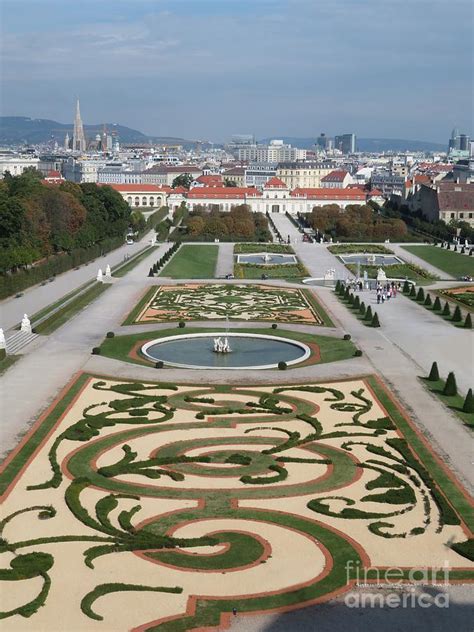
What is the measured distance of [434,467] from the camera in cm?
2189

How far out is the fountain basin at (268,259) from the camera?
247ft

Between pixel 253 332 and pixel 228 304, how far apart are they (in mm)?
9839

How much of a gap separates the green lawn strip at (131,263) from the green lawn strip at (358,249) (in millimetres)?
17737

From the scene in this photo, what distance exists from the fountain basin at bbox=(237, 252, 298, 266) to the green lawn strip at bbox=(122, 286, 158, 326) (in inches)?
706

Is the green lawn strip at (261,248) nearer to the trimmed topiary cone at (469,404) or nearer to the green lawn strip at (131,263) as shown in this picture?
the green lawn strip at (131,263)

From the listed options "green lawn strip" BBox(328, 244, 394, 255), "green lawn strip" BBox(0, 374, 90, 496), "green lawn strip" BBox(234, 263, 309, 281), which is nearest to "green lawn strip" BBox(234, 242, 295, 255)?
"green lawn strip" BBox(328, 244, 394, 255)

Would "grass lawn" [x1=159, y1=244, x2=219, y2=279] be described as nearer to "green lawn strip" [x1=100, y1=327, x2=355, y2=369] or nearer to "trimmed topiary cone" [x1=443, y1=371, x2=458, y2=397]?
"green lawn strip" [x1=100, y1=327, x2=355, y2=369]

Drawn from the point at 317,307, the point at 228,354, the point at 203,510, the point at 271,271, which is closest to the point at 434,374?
Answer: the point at 228,354

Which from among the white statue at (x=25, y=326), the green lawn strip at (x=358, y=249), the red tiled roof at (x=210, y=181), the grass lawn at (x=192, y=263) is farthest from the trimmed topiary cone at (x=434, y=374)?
the red tiled roof at (x=210, y=181)

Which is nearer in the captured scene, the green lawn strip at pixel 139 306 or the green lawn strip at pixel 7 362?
the green lawn strip at pixel 7 362

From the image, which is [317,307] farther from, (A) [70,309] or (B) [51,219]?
(B) [51,219]

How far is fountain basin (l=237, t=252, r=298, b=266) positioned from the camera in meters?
75.4

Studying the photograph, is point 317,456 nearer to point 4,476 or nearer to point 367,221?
point 4,476

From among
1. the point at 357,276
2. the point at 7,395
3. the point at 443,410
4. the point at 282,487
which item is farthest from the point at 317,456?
the point at 357,276
